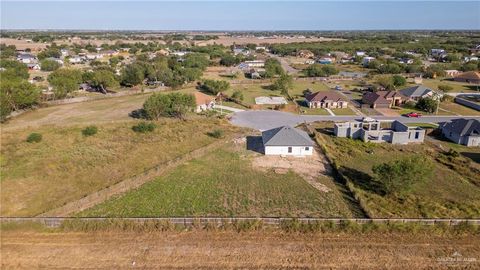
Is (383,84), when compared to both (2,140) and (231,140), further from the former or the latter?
(2,140)

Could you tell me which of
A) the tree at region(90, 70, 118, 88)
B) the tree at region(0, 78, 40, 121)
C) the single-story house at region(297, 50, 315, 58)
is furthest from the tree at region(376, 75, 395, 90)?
the single-story house at region(297, 50, 315, 58)

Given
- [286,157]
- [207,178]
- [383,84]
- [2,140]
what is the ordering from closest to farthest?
[207,178], [286,157], [2,140], [383,84]

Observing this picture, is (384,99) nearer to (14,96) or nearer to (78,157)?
(78,157)

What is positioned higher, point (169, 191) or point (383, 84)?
point (383, 84)

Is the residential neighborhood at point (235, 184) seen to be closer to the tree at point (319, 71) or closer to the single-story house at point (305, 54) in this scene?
the tree at point (319, 71)

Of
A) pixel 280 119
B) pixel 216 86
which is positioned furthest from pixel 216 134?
pixel 216 86

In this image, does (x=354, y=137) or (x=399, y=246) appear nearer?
(x=399, y=246)

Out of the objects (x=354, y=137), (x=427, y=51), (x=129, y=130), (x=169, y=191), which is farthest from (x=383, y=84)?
(x=427, y=51)
